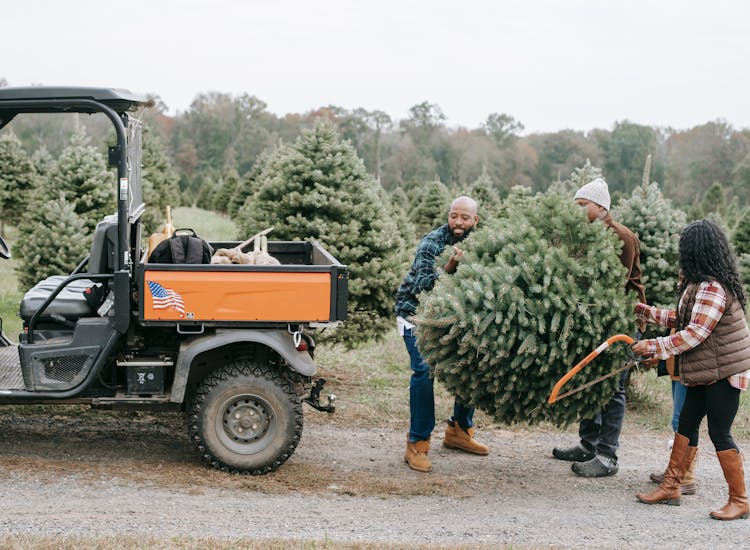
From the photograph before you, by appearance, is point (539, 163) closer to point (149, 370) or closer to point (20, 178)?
Result: point (20, 178)

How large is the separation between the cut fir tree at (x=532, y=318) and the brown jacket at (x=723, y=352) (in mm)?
462

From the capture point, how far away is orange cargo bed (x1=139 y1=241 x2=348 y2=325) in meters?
5.75

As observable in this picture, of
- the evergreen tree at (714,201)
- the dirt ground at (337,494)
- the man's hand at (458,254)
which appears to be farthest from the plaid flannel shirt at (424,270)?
the evergreen tree at (714,201)

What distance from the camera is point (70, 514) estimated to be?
16.7 feet

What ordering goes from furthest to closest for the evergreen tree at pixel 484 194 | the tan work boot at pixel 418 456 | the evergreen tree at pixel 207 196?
the evergreen tree at pixel 207 196 → the evergreen tree at pixel 484 194 → the tan work boot at pixel 418 456

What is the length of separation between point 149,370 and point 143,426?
1.53 metres

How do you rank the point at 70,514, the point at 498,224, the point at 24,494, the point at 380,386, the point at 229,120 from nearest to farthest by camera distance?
the point at 70,514
the point at 24,494
the point at 498,224
the point at 380,386
the point at 229,120

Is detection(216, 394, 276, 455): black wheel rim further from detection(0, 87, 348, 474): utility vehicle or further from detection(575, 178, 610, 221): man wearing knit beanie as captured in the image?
detection(575, 178, 610, 221): man wearing knit beanie

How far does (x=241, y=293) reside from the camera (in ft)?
19.1

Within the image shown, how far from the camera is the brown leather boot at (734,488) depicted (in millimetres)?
5484

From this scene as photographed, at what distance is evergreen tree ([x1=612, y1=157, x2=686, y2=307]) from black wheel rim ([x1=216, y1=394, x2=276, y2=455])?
4317mm

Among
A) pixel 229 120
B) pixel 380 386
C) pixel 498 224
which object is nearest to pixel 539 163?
pixel 229 120

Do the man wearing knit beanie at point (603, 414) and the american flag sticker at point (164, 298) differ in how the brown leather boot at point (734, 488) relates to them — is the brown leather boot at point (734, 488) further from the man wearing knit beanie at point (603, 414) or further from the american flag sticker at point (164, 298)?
the american flag sticker at point (164, 298)

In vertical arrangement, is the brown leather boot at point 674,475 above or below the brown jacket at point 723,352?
below
